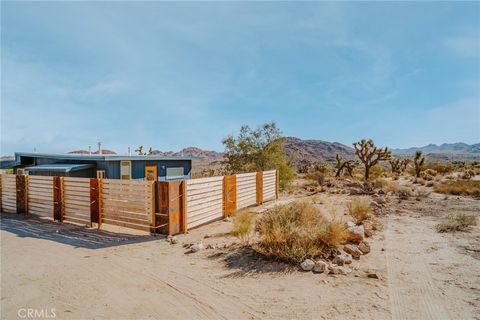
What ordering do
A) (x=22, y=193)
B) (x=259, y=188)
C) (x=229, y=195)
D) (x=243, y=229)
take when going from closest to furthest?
(x=243, y=229) < (x=229, y=195) < (x=22, y=193) < (x=259, y=188)

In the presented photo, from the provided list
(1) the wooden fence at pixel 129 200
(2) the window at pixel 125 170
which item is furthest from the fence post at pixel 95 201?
(2) the window at pixel 125 170

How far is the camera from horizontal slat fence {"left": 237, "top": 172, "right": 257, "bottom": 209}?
460 inches

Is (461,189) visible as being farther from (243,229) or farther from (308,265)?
(308,265)

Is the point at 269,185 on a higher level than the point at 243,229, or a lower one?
higher

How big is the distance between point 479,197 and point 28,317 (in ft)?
64.3

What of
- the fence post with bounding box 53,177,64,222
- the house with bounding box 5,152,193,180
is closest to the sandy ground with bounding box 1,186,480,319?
the fence post with bounding box 53,177,64,222

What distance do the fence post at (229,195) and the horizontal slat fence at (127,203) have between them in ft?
10.2

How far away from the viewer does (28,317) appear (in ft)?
12.7

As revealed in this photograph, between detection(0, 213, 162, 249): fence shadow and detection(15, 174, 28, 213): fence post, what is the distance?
1.06 metres

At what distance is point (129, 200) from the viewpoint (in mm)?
8297

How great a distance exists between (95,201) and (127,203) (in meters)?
1.38

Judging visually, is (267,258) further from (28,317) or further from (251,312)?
(28,317)

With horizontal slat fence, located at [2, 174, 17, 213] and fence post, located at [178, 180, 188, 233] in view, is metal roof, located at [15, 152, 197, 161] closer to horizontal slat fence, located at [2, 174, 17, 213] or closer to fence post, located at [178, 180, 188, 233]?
horizontal slat fence, located at [2, 174, 17, 213]

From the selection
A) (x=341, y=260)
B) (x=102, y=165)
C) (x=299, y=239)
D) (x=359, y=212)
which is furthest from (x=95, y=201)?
(x=359, y=212)
